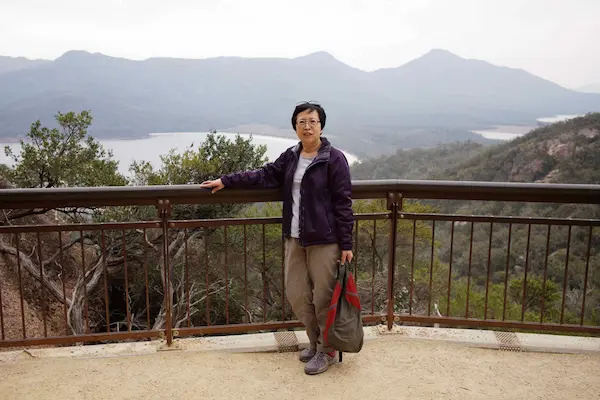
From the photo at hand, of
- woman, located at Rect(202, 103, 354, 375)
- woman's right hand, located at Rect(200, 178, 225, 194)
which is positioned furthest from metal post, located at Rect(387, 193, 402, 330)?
woman's right hand, located at Rect(200, 178, 225, 194)

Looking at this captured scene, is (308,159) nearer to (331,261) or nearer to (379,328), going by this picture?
(331,261)

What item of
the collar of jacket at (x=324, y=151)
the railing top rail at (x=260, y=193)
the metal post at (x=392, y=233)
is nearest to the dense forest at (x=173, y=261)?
the railing top rail at (x=260, y=193)

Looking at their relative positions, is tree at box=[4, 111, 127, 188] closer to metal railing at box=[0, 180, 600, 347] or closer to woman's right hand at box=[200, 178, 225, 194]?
metal railing at box=[0, 180, 600, 347]

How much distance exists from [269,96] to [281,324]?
270 feet

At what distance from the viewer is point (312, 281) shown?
113 inches

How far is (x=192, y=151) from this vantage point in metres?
14.0

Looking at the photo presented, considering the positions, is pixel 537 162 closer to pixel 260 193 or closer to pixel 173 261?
pixel 173 261

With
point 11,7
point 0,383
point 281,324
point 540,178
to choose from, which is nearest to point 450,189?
point 281,324

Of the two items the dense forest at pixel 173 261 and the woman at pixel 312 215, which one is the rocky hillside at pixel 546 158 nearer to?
the dense forest at pixel 173 261

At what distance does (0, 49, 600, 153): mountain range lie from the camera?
5406 centimetres

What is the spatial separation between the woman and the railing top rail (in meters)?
0.11

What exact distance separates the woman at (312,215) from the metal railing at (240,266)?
8.9 inches

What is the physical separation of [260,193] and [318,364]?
3.61 ft

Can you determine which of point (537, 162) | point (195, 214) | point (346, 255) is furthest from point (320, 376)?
point (537, 162)
